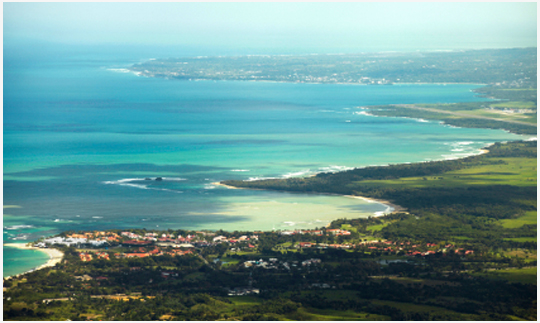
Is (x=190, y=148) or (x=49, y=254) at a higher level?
(x=190, y=148)

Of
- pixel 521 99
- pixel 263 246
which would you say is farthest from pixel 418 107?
pixel 263 246

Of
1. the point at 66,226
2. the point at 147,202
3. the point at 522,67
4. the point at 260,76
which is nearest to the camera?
the point at 66,226

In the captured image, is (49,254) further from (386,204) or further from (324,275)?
(386,204)

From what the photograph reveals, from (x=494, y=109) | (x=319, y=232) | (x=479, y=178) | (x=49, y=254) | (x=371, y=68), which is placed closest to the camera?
(x=49, y=254)

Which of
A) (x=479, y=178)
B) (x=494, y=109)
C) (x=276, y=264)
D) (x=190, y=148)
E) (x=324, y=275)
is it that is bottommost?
(x=324, y=275)

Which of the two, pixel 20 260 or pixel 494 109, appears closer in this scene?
pixel 20 260

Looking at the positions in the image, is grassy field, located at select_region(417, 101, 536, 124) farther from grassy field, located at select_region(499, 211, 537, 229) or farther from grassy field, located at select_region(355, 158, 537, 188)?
grassy field, located at select_region(499, 211, 537, 229)

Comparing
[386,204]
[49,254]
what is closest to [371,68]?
[386,204]

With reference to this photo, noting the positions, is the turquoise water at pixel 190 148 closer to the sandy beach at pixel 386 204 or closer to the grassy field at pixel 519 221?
the sandy beach at pixel 386 204

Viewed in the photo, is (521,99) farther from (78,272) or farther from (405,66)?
(78,272)
